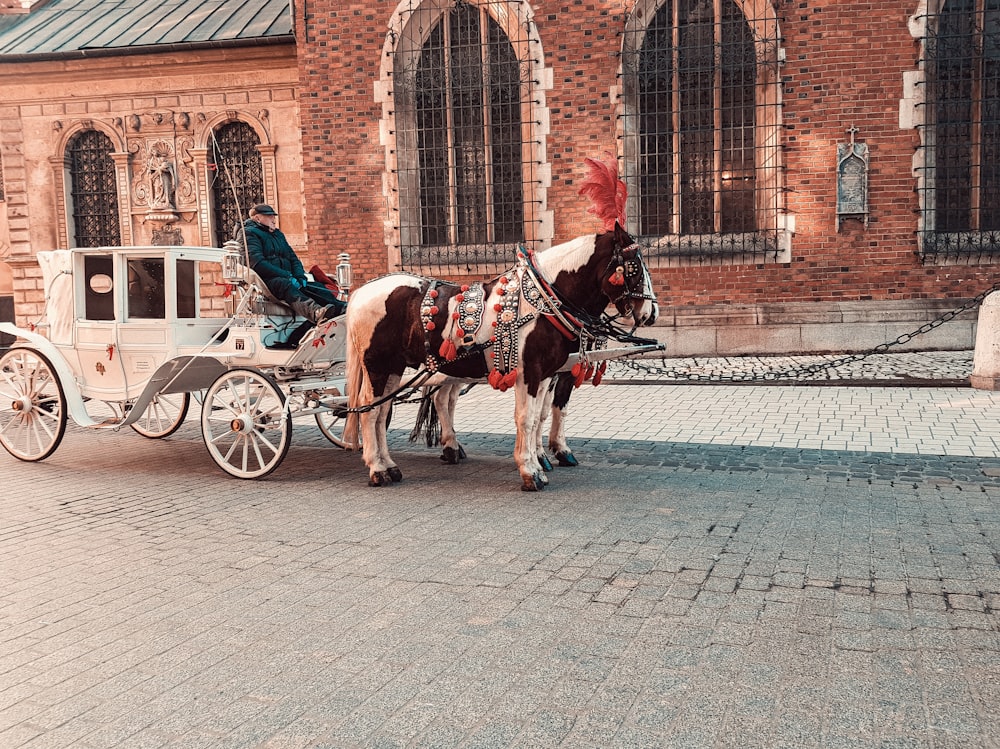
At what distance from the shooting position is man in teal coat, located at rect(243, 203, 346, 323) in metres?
7.20

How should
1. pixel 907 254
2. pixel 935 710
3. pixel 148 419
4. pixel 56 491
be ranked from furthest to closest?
pixel 907 254 → pixel 148 419 → pixel 56 491 → pixel 935 710

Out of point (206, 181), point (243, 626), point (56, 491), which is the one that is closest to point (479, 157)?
point (206, 181)

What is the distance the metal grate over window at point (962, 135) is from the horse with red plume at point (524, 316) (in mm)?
9543

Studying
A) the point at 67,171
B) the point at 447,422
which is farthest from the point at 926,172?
the point at 67,171

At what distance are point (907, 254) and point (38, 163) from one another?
17.0 metres

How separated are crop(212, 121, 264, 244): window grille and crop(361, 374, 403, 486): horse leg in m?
11.9

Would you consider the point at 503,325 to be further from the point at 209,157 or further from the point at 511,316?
the point at 209,157

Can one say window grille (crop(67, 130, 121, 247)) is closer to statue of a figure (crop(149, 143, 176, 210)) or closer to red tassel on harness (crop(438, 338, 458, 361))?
statue of a figure (crop(149, 143, 176, 210))

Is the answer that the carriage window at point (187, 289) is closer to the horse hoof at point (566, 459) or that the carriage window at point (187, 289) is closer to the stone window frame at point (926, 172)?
the horse hoof at point (566, 459)

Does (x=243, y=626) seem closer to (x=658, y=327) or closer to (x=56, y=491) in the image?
(x=56, y=491)

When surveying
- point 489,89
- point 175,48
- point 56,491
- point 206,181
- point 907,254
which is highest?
point 175,48

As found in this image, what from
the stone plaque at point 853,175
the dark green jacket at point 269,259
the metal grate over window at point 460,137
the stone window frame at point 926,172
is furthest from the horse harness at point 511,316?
the stone window frame at point 926,172

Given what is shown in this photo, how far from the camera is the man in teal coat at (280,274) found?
23.6 feet

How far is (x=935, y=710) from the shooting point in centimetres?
280
